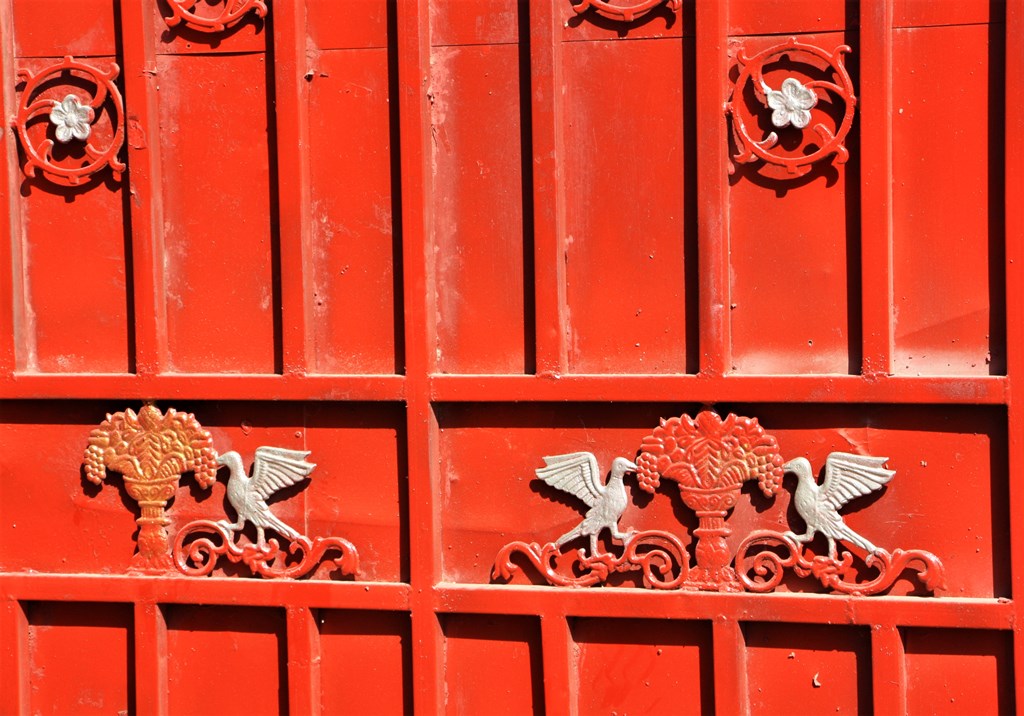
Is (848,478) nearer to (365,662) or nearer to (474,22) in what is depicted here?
(365,662)

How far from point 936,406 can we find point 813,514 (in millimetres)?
429

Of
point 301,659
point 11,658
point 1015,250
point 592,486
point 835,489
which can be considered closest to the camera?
point 1015,250

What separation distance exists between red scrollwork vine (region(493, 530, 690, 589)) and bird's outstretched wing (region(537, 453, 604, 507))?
6.1 inches

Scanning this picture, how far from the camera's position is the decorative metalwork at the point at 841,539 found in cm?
275

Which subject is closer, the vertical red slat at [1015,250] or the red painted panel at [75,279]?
the vertical red slat at [1015,250]

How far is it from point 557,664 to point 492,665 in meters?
0.20

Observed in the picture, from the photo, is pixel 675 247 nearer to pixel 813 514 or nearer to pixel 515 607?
pixel 813 514

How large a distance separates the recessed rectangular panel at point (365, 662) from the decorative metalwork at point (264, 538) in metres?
0.16

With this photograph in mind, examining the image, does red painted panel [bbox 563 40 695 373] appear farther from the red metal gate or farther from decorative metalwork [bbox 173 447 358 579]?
decorative metalwork [bbox 173 447 358 579]

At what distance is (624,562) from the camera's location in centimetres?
287

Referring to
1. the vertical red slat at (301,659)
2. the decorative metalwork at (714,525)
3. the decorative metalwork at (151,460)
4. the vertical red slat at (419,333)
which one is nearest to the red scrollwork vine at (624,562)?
the decorative metalwork at (714,525)

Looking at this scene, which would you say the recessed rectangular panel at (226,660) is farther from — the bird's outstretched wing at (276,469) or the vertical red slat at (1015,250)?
the vertical red slat at (1015,250)


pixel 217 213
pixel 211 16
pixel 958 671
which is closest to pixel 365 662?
pixel 217 213

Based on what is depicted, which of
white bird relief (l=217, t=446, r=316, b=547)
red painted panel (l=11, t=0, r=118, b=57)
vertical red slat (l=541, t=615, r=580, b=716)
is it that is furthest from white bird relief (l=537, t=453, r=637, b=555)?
red painted panel (l=11, t=0, r=118, b=57)
